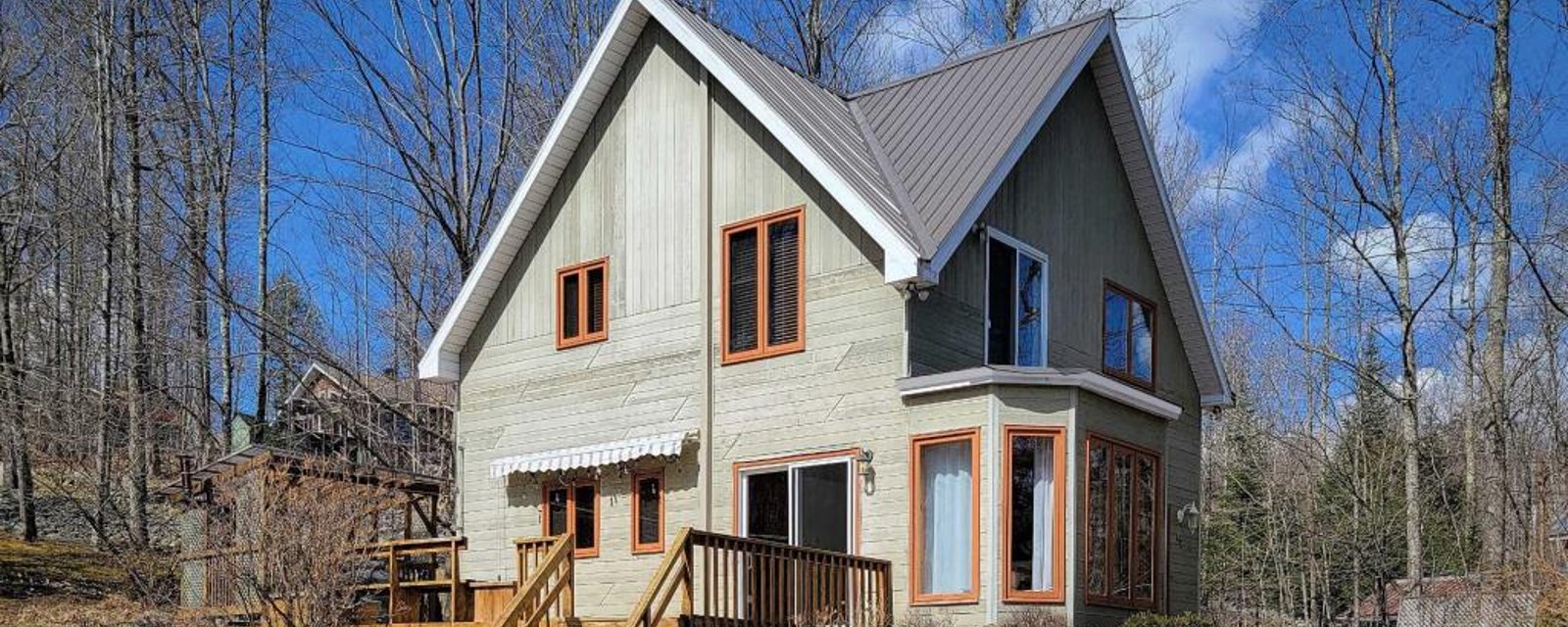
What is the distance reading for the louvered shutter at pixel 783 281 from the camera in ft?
55.4

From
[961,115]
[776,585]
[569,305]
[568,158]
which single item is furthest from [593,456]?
[961,115]

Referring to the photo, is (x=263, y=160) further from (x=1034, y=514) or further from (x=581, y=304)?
(x=1034, y=514)

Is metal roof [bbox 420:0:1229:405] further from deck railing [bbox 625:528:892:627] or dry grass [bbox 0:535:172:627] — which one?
dry grass [bbox 0:535:172:627]

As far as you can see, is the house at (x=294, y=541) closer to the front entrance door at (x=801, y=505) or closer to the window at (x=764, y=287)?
the front entrance door at (x=801, y=505)

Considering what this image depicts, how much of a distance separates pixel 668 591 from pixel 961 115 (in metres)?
7.43

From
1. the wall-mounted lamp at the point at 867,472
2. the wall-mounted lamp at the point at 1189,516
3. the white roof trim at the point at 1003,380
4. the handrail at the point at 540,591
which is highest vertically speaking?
the white roof trim at the point at 1003,380

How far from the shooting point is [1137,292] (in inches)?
787

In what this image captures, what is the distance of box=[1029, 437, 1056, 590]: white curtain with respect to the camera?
49.5 ft

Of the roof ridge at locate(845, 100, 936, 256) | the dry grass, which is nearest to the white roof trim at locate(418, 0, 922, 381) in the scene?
the roof ridge at locate(845, 100, 936, 256)

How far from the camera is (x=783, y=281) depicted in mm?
17078

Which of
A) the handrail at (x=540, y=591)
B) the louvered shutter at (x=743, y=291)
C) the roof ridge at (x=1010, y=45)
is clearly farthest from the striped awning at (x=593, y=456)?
the roof ridge at (x=1010, y=45)

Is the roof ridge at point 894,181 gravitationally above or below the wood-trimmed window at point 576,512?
above

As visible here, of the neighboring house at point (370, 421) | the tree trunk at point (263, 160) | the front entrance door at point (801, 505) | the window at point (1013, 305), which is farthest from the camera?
the tree trunk at point (263, 160)

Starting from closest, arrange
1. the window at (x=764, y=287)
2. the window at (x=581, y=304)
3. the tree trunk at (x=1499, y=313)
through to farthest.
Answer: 1. the window at (x=764, y=287)
2. the tree trunk at (x=1499, y=313)
3. the window at (x=581, y=304)
